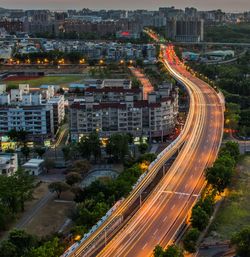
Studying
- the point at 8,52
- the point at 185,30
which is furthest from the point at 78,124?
the point at 185,30

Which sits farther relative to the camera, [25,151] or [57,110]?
[57,110]

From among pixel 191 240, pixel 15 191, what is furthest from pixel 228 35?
pixel 191 240

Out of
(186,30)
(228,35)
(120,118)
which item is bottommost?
(120,118)

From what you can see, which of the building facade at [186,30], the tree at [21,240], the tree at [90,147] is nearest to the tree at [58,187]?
the tree at [90,147]

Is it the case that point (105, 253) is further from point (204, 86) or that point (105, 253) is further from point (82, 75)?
point (82, 75)

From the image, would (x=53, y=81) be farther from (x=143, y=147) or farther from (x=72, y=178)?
(x=72, y=178)

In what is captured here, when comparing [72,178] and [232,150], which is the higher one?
[232,150]

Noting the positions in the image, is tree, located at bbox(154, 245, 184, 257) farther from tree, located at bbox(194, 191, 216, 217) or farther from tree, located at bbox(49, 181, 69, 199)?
tree, located at bbox(49, 181, 69, 199)

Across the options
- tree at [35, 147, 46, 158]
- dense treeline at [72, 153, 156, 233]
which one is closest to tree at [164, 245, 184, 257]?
dense treeline at [72, 153, 156, 233]
